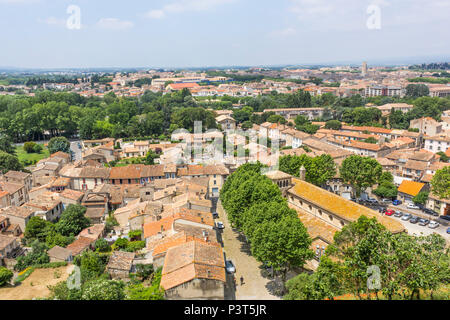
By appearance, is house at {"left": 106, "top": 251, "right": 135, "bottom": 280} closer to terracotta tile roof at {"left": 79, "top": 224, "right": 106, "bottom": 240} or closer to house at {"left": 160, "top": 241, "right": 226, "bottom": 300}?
house at {"left": 160, "top": 241, "right": 226, "bottom": 300}

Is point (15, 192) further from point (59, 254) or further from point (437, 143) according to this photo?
point (437, 143)

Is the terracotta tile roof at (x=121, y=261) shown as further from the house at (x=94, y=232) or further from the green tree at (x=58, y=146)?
the green tree at (x=58, y=146)

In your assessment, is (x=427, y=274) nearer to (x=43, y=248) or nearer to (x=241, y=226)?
(x=241, y=226)

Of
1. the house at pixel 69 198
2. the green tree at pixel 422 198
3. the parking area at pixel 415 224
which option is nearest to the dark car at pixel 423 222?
the parking area at pixel 415 224

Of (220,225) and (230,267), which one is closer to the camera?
(230,267)

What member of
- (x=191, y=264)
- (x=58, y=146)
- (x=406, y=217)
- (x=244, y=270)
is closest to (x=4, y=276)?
(x=191, y=264)

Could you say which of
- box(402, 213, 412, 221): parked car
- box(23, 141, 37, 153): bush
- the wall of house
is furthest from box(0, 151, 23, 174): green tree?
box(402, 213, 412, 221): parked car
